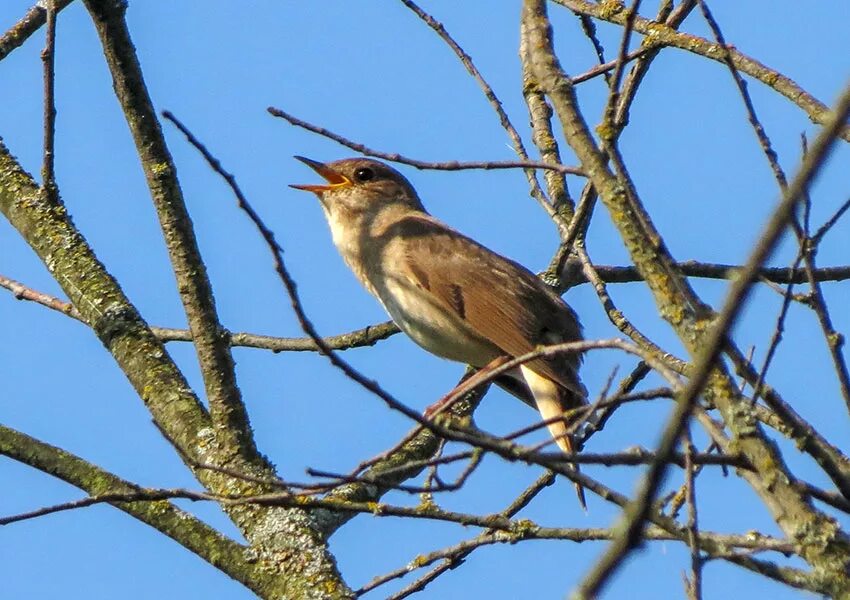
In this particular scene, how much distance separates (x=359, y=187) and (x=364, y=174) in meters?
0.12

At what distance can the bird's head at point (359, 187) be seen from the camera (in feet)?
22.7

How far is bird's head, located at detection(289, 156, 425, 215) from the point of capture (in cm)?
692

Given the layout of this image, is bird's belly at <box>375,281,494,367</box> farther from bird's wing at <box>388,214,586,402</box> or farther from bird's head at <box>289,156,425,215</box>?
bird's head at <box>289,156,425,215</box>

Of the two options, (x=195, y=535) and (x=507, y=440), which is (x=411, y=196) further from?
(x=507, y=440)

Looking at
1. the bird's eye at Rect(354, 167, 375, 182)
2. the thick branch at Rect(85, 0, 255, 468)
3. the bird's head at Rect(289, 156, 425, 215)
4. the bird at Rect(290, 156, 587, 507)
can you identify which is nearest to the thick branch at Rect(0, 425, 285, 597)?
the thick branch at Rect(85, 0, 255, 468)

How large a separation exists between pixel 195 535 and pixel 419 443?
1.10 metres

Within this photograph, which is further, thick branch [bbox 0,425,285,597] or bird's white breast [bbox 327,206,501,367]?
bird's white breast [bbox 327,206,501,367]

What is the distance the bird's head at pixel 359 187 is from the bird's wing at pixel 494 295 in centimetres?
36

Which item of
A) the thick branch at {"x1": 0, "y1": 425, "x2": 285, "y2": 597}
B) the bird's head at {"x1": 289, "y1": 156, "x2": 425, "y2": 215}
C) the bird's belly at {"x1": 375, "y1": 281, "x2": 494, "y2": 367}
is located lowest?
the thick branch at {"x1": 0, "y1": 425, "x2": 285, "y2": 597}

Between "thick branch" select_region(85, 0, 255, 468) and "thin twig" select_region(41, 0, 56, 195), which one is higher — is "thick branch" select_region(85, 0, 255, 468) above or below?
below

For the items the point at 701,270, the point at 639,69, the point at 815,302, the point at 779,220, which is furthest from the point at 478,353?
the point at 779,220

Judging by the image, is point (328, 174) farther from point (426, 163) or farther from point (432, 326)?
point (426, 163)

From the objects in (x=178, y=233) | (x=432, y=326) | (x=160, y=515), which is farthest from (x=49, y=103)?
(x=432, y=326)

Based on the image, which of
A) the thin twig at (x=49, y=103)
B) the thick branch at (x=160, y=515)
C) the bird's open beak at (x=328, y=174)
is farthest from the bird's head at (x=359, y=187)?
the thick branch at (x=160, y=515)
